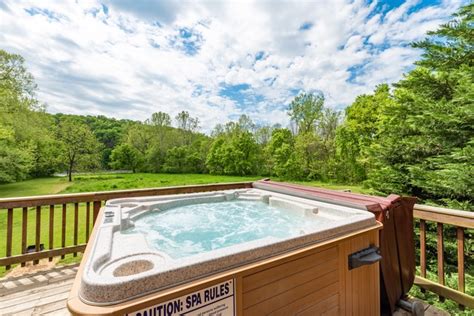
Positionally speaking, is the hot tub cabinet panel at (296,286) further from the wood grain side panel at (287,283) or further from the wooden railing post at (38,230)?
the wooden railing post at (38,230)

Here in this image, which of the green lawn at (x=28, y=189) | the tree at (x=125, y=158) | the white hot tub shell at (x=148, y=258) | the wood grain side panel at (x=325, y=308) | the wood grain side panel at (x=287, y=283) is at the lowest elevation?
the green lawn at (x=28, y=189)

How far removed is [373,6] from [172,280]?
557 cm

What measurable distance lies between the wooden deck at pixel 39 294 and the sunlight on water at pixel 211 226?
2.78 feet

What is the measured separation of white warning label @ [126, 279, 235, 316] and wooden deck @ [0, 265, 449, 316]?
153cm

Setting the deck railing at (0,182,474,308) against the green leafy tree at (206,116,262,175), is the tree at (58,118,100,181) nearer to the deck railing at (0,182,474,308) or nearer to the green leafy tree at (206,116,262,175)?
the green leafy tree at (206,116,262,175)

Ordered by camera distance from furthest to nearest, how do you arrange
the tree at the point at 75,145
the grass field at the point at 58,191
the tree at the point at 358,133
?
the tree at the point at 75,145 < the tree at the point at 358,133 < the grass field at the point at 58,191

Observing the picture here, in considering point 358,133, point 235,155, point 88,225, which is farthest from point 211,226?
point 235,155

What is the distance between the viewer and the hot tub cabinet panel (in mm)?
911

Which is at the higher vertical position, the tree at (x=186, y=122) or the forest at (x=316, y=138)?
the tree at (x=186, y=122)

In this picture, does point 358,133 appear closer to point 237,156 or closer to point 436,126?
point 436,126


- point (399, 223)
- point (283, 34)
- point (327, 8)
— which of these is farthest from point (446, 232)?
point (283, 34)

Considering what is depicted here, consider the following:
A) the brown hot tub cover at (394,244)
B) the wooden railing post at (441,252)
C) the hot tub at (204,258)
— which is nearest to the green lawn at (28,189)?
the hot tub at (204,258)

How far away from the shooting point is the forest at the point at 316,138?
3.37m

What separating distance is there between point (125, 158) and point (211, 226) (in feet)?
76.6
